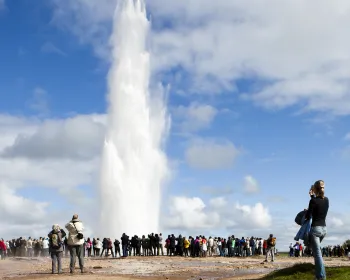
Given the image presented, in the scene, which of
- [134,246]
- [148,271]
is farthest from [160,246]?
[148,271]

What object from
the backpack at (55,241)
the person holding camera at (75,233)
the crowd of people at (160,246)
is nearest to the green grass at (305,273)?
the person holding camera at (75,233)

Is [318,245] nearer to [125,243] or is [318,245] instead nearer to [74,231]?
[74,231]

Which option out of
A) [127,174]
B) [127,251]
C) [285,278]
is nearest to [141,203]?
[127,174]

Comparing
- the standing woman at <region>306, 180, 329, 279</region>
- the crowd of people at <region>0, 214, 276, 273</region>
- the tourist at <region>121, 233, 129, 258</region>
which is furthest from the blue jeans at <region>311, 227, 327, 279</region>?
the tourist at <region>121, 233, 129, 258</region>

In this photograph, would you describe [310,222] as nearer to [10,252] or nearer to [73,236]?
[73,236]

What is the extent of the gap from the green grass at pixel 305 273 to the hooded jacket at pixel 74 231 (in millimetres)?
7991

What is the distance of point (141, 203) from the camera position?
2493 inches

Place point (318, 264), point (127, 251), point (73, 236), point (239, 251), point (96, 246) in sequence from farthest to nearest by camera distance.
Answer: point (239, 251), point (96, 246), point (127, 251), point (73, 236), point (318, 264)

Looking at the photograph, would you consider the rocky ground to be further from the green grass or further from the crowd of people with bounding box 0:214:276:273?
the crowd of people with bounding box 0:214:276:273

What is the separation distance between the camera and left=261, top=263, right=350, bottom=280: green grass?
1366cm

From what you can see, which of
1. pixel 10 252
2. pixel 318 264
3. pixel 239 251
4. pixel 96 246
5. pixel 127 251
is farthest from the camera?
pixel 10 252

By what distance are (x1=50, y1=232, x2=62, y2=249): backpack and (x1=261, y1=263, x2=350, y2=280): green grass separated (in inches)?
369

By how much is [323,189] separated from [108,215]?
50726 millimetres

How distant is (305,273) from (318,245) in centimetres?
312
